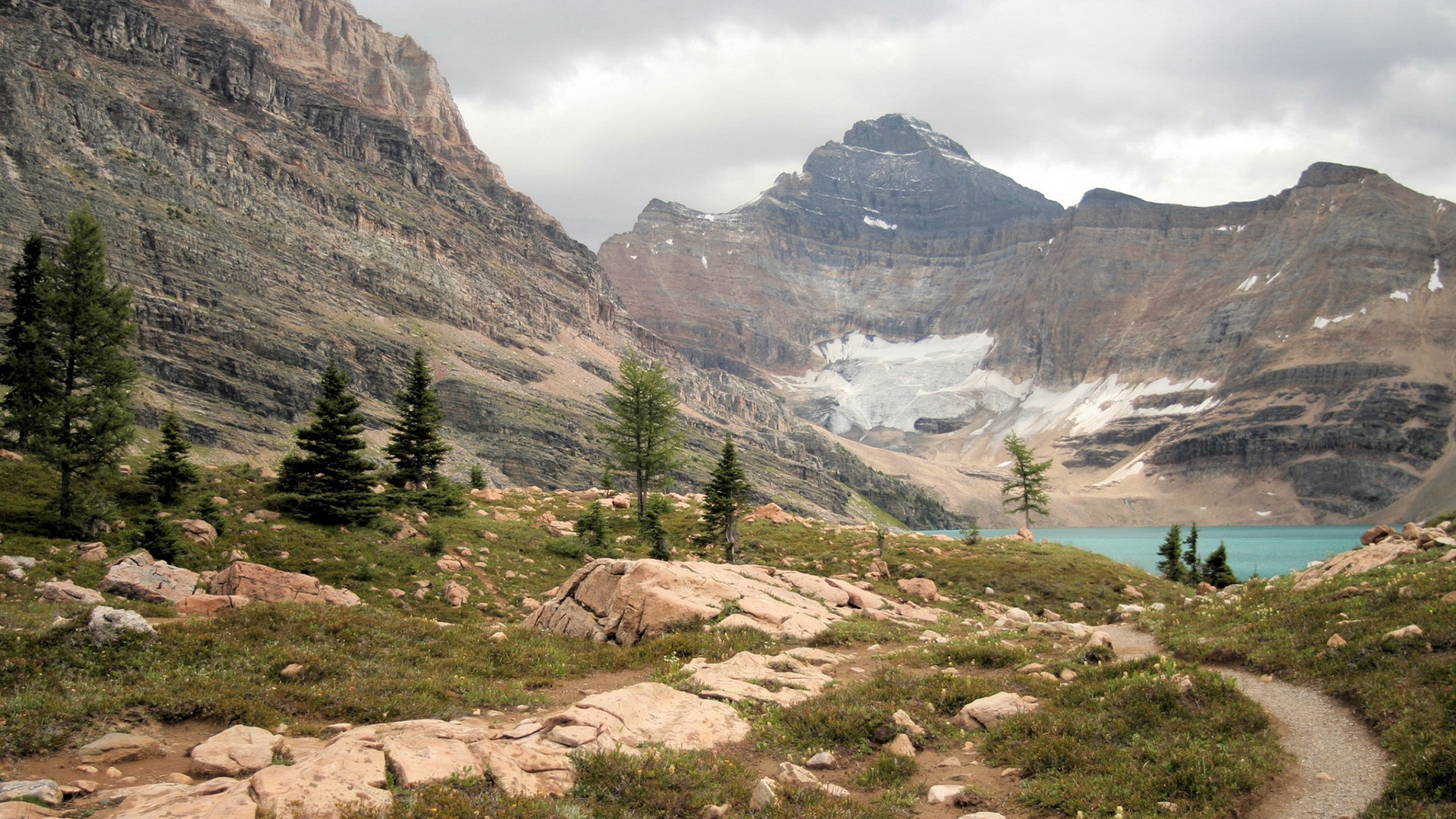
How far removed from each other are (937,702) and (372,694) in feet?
36.8

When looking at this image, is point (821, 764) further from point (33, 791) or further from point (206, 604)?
point (206, 604)

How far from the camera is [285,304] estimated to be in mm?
166125

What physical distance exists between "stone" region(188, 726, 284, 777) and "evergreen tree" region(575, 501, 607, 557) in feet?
77.9

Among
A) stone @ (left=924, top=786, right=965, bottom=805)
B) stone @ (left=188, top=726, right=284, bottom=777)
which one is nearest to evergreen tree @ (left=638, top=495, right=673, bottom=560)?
stone @ (left=188, top=726, right=284, bottom=777)

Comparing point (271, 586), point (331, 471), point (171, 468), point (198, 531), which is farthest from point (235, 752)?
point (171, 468)

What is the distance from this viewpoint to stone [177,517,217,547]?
82.1 feet

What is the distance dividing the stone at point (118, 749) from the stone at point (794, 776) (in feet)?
30.6

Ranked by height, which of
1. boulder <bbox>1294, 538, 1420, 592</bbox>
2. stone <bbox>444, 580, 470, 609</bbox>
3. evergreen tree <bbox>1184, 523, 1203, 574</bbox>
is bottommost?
evergreen tree <bbox>1184, 523, 1203, 574</bbox>

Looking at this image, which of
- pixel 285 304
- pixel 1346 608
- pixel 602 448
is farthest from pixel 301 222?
pixel 1346 608

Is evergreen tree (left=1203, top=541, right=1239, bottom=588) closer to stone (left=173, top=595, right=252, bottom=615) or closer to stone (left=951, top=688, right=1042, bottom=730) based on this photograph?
stone (left=951, top=688, right=1042, bottom=730)

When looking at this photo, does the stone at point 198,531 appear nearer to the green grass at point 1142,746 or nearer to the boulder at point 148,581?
the boulder at point 148,581

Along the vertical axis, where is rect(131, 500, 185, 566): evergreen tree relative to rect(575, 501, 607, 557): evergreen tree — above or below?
above

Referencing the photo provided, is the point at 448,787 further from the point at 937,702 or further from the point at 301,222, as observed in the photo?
the point at 301,222

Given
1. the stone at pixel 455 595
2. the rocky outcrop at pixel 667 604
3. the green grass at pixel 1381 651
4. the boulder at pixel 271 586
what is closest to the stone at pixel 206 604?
the boulder at pixel 271 586
